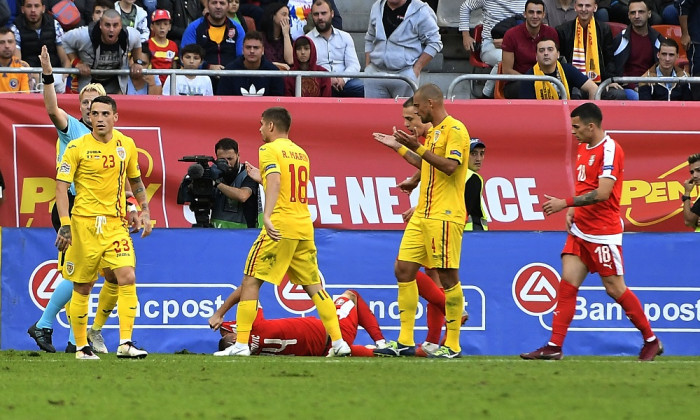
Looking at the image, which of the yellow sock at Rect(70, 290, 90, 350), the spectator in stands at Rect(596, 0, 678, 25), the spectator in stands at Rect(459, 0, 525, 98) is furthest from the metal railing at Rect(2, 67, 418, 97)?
the spectator in stands at Rect(596, 0, 678, 25)

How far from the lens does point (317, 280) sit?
10875 millimetres

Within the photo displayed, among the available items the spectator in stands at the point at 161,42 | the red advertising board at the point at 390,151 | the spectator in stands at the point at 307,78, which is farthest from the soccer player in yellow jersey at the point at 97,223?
the spectator in stands at the point at 161,42

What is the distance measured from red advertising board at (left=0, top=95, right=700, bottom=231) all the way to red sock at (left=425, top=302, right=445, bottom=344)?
2751mm

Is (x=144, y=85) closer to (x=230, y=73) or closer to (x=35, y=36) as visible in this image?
(x=230, y=73)

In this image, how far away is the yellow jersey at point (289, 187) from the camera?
10648 millimetres

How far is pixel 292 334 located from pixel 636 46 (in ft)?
22.2

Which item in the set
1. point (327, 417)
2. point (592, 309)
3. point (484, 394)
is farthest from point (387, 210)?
point (327, 417)

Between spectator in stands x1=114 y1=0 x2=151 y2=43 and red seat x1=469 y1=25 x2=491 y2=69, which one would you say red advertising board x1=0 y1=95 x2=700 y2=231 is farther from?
red seat x1=469 y1=25 x2=491 y2=69

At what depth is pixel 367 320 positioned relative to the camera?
12148mm

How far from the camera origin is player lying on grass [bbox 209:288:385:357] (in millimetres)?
11578

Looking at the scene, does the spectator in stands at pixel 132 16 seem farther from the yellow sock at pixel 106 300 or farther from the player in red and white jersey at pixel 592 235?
the player in red and white jersey at pixel 592 235

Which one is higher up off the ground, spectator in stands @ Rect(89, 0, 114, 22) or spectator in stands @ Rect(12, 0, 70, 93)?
spectator in stands @ Rect(89, 0, 114, 22)

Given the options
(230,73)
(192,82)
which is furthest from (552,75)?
(192,82)

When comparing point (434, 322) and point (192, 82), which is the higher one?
point (192, 82)
